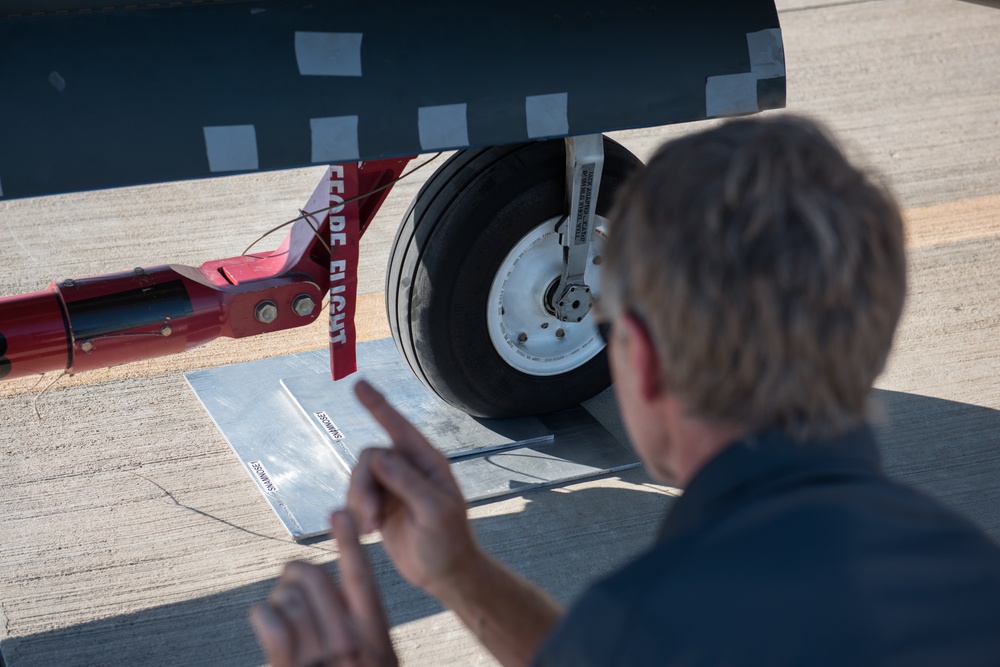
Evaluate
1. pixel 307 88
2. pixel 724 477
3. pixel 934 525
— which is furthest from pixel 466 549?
pixel 307 88

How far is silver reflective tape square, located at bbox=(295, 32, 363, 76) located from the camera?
2289mm

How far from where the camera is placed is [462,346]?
3170 millimetres

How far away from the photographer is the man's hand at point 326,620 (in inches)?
37.7

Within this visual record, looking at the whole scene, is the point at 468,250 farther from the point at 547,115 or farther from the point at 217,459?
the point at 217,459

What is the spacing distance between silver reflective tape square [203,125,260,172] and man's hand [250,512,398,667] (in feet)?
4.70

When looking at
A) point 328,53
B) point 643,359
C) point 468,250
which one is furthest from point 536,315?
point 643,359

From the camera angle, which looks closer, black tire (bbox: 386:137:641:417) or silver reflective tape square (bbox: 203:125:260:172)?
silver reflective tape square (bbox: 203:125:260:172)

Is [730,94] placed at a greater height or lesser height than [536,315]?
greater

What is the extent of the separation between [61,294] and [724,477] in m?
2.25

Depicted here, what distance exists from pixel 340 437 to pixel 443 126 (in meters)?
1.24

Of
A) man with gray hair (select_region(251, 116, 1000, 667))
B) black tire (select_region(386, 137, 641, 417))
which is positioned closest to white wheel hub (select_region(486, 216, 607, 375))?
black tire (select_region(386, 137, 641, 417))

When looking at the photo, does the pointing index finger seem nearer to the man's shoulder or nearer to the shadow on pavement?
the man's shoulder

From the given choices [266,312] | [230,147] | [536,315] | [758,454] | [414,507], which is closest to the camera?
[758,454]

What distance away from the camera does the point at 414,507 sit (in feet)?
3.79
